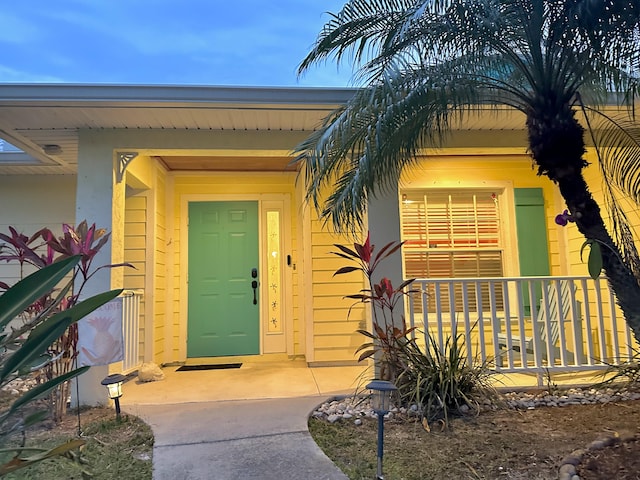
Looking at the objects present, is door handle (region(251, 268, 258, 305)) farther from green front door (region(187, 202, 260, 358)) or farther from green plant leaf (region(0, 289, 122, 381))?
green plant leaf (region(0, 289, 122, 381))

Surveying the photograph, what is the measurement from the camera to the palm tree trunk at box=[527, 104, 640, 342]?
2650 millimetres

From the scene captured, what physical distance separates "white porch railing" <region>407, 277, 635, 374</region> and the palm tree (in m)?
1.08

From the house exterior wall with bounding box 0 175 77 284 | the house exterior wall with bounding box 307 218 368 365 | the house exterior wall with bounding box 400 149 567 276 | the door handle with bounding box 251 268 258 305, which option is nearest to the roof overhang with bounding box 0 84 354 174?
the house exterior wall with bounding box 0 175 77 284

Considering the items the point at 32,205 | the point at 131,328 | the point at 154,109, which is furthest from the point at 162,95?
the point at 32,205

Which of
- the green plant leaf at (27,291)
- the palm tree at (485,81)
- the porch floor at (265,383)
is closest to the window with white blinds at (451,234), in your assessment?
the porch floor at (265,383)

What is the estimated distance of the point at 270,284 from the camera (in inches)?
224

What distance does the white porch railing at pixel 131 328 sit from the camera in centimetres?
410

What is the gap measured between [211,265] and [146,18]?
1102 centimetres

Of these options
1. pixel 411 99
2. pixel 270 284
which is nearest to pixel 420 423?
pixel 411 99

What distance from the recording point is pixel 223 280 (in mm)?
5617

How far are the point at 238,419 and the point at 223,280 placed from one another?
2702 mm

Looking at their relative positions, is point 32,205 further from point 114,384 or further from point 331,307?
point 331,307

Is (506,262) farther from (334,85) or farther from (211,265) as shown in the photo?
(211,265)

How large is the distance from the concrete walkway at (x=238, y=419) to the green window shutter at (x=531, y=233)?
101 inches
